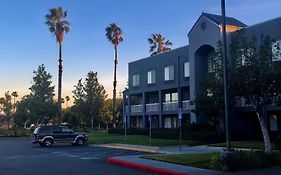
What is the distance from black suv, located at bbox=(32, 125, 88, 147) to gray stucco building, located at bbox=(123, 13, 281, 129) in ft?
23.2

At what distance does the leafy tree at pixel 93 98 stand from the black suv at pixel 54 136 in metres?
34.8

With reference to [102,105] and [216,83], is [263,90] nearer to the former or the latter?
[216,83]

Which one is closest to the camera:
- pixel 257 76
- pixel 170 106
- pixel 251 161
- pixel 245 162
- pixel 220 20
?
pixel 245 162

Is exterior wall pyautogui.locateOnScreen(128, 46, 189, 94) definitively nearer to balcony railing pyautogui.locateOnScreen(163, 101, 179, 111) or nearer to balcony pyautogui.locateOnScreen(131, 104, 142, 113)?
balcony railing pyautogui.locateOnScreen(163, 101, 179, 111)

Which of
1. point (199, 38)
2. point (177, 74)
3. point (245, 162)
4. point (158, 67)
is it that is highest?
point (199, 38)

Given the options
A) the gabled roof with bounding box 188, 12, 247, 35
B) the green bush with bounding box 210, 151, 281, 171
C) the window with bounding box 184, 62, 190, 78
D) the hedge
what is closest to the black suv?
the hedge

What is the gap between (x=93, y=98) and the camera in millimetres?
72125

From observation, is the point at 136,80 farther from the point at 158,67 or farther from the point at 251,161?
the point at 251,161

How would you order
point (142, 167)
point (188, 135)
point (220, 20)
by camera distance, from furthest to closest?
point (220, 20) < point (188, 135) < point (142, 167)

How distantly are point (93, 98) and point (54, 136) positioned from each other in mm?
36142

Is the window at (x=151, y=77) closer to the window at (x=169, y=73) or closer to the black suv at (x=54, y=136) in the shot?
the window at (x=169, y=73)

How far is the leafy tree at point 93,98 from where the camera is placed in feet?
236

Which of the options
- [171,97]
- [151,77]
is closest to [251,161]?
[171,97]

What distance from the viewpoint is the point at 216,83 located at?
19.9 m
